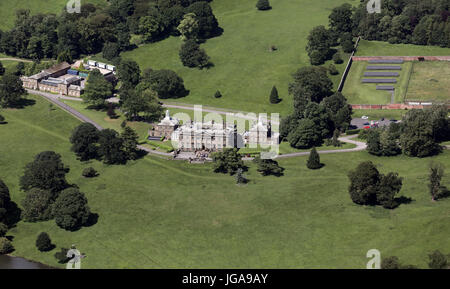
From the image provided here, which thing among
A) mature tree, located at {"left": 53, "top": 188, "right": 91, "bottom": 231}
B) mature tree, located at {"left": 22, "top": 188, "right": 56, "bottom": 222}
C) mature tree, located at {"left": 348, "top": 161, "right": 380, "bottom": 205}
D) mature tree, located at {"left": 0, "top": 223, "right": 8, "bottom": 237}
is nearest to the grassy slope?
mature tree, located at {"left": 22, "top": 188, "right": 56, "bottom": 222}

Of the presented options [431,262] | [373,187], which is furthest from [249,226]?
[431,262]

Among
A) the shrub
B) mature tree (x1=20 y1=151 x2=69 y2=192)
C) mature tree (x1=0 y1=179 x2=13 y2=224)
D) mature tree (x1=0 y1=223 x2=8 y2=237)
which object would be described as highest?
mature tree (x1=20 y1=151 x2=69 y2=192)

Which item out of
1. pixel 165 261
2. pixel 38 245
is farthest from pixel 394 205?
pixel 38 245

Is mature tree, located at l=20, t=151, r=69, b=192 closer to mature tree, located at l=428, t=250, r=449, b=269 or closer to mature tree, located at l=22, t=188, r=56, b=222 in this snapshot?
mature tree, located at l=22, t=188, r=56, b=222

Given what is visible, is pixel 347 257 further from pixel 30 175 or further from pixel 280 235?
pixel 30 175

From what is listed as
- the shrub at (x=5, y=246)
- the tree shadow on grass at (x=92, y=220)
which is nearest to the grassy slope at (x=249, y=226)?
the tree shadow on grass at (x=92, y=220)
